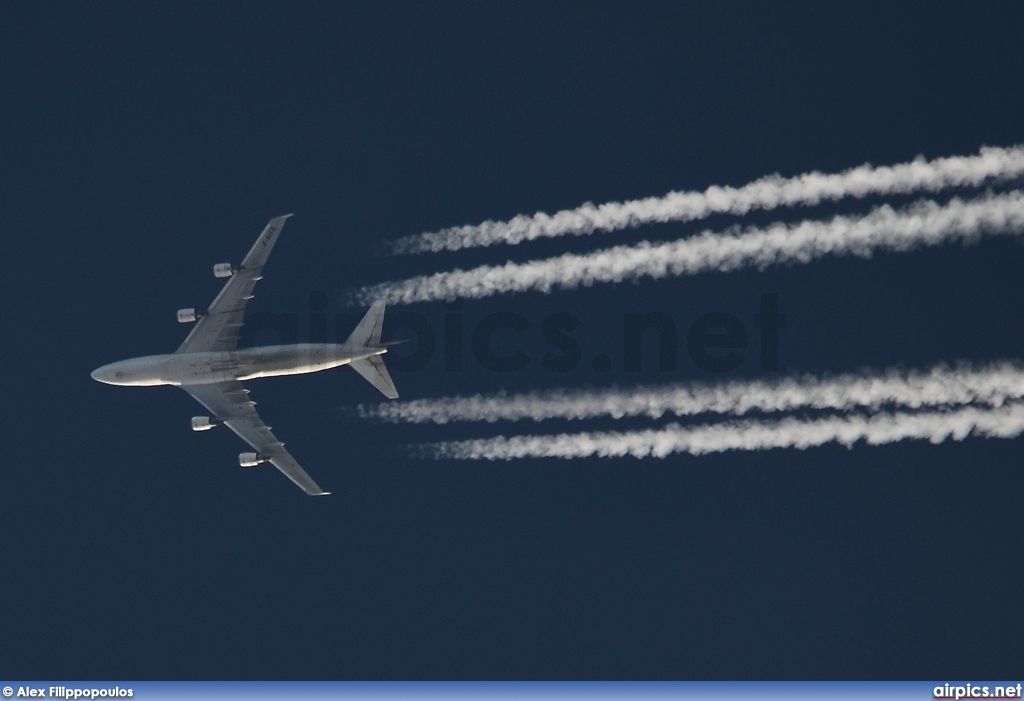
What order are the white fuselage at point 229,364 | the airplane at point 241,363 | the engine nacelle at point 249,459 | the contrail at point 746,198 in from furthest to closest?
the engine nacelle at point 249,459
the airplane at point 241,363
the white fuselage at point 229,364
the contrail at point 746,198

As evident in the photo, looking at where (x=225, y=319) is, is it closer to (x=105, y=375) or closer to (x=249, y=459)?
(x=105, y=375)

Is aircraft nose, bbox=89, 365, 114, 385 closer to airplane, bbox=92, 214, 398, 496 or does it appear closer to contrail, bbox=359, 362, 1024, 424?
airplane, bbox=92, 214, 398, 496

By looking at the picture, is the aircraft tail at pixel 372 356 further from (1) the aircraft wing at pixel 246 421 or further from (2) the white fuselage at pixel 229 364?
(1) the aircraft wing at pixel 246 421

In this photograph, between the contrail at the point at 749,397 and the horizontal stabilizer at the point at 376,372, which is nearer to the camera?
the contrail at the point at 749,397

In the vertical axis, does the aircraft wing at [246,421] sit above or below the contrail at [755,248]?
below

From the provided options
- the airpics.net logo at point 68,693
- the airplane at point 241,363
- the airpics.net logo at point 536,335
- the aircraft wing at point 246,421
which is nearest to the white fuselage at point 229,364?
the airplane at point 241,363

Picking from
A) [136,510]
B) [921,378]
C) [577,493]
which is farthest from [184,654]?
[921,378]
